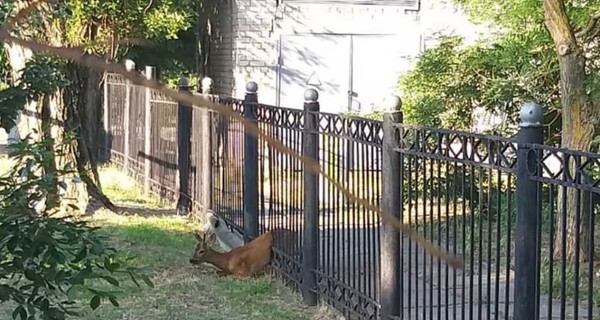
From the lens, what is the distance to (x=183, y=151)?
10.5 m

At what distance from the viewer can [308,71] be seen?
50.3 feet

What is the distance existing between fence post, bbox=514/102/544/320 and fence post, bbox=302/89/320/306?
2.70 m

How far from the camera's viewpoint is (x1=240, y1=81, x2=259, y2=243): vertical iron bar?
25.5 feet

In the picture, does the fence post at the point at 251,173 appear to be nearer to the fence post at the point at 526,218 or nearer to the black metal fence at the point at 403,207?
the black metal fence at the point at 403,207

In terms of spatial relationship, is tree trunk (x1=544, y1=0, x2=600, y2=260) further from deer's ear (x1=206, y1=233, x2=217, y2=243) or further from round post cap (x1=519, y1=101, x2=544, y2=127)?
round post cap (x1=519, y1=101, x2=544, y2=127)

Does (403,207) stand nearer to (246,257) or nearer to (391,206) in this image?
(391,206)

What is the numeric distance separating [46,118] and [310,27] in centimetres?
627

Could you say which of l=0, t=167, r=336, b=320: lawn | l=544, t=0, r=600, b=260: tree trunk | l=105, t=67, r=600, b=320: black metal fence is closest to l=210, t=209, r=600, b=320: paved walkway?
l=105, t=67, r=600, b=320: black metal fence

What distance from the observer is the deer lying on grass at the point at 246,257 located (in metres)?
7.36

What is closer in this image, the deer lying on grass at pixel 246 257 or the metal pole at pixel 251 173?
the deer lying on grass at pixel 246 257

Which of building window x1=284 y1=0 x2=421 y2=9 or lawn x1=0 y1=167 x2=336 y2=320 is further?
building window x1=284 y1=0 x2=421 y2=9

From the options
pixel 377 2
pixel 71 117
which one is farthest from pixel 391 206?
pixel 377 2

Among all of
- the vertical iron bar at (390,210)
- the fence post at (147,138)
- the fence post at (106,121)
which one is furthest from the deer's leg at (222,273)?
the fence post at (106,121)

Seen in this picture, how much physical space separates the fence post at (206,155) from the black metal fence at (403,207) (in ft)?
0.09
